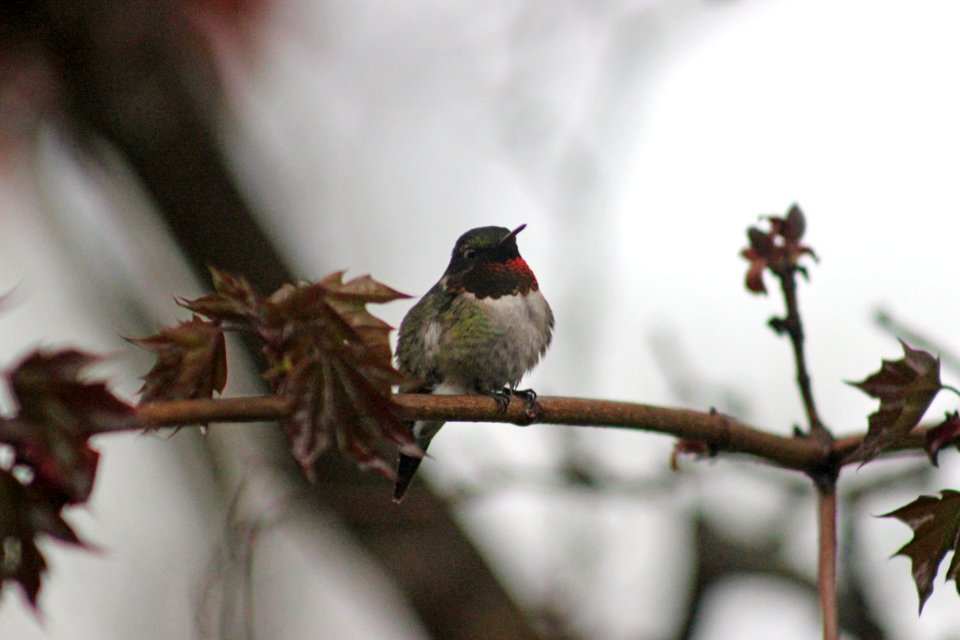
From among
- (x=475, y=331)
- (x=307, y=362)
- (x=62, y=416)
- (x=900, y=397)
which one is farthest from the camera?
(x=475, y=331)

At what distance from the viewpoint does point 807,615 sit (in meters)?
5.70

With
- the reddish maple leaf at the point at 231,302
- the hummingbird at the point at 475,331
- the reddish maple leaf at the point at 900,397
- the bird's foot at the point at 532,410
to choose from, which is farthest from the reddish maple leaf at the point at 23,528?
the hummingbird at the point at 475,331

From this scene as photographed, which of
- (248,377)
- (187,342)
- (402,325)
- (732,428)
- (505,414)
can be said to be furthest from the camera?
(248,377)

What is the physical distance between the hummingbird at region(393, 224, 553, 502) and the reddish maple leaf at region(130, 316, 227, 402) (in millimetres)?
2123

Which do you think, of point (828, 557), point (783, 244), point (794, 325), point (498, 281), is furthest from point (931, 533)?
point (498, 281)

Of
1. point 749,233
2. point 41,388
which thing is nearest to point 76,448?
point 41,388

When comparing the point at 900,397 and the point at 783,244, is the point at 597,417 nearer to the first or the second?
the point at 900,397

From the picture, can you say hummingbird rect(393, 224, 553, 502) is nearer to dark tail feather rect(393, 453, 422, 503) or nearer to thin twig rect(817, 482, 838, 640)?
dark tail feather rect(393, 453, 422, 503)

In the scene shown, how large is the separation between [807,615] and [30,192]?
6.21 m

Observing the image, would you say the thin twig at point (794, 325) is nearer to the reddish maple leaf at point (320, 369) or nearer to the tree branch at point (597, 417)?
the tree branch at point (597, 417)

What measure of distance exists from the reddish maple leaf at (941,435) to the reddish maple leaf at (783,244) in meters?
0.80

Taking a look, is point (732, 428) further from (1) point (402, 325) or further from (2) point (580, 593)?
(2) point (580, 593)

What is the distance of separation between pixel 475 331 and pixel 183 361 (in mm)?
2324

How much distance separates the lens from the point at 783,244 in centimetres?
312
